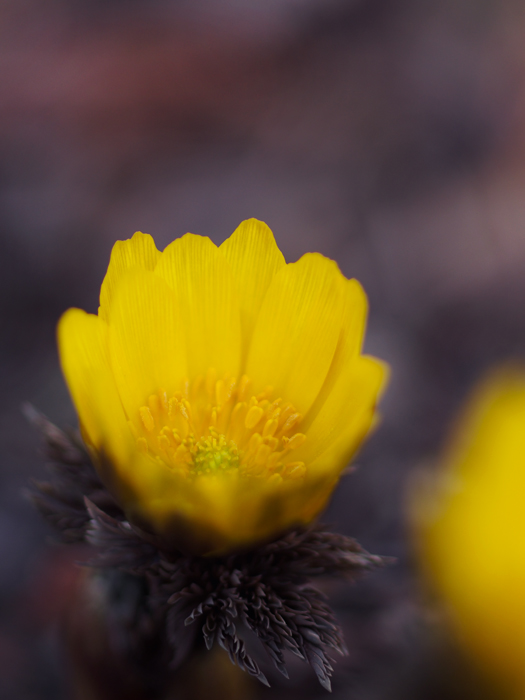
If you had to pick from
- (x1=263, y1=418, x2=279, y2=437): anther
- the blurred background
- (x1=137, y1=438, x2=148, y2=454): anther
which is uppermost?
the blurred background

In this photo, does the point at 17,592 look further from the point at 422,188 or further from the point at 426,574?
the point at 422,188

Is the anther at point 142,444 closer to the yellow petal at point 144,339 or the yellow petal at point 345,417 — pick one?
the yellow petal at point 144,339

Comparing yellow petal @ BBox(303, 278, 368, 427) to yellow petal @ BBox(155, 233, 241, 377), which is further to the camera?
yellow petal @ BBox(155, 233, 241, 377)

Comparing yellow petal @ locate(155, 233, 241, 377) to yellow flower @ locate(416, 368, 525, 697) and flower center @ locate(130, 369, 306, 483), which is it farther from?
yellow flower @ locate(416, 368, 525, 697)

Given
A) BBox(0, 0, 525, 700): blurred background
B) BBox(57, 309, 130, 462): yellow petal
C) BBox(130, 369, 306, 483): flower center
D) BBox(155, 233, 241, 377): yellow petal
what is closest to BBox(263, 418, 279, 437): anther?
BBox(130, 369, 306, 483): flower center

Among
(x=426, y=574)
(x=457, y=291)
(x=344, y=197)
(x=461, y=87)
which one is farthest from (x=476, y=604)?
(x=461, y=87)

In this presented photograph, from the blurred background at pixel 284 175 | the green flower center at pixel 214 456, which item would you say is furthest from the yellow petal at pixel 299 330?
the blurred background at pixel 284 175

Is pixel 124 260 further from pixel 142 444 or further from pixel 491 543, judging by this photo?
pixel 491 543
